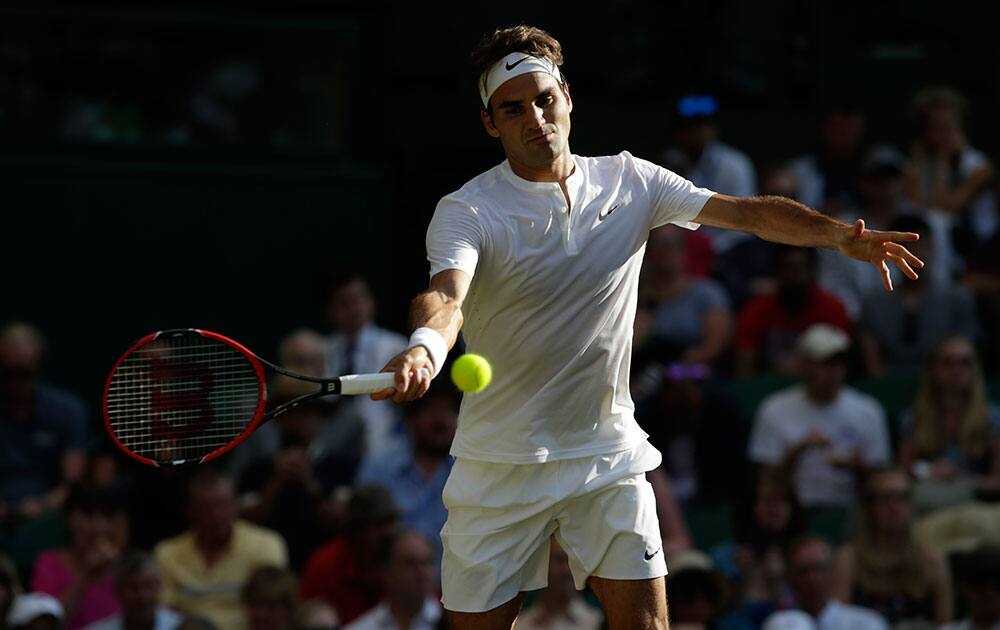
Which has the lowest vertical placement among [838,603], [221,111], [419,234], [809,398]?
[838,603]

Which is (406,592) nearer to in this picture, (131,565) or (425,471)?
(425,471)

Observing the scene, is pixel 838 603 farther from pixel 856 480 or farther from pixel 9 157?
pixel 9 157

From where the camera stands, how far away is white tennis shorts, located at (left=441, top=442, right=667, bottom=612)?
5.66m

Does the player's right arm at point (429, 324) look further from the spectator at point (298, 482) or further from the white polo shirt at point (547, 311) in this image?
the spectator at point (298, 482)

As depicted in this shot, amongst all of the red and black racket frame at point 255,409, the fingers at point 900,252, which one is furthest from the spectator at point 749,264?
the red and black racket frame at point 255,409

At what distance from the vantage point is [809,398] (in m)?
9.79

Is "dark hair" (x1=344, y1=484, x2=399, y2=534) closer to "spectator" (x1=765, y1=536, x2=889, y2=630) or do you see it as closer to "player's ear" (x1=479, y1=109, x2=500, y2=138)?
"spectator" (x1=765, y1=536, x2=889, y2=630)

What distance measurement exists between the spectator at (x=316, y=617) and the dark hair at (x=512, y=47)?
3374 mm

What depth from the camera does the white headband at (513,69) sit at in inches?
223

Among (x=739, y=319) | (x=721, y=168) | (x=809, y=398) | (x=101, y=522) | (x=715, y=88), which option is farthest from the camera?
(x=715, y=88)

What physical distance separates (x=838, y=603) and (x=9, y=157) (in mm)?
5782

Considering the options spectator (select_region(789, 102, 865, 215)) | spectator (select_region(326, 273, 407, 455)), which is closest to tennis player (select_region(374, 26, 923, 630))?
spectator (select_region(326, 273, 407, 455))

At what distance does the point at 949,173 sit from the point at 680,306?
7.49 feet

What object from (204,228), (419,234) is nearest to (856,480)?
(419,234)
